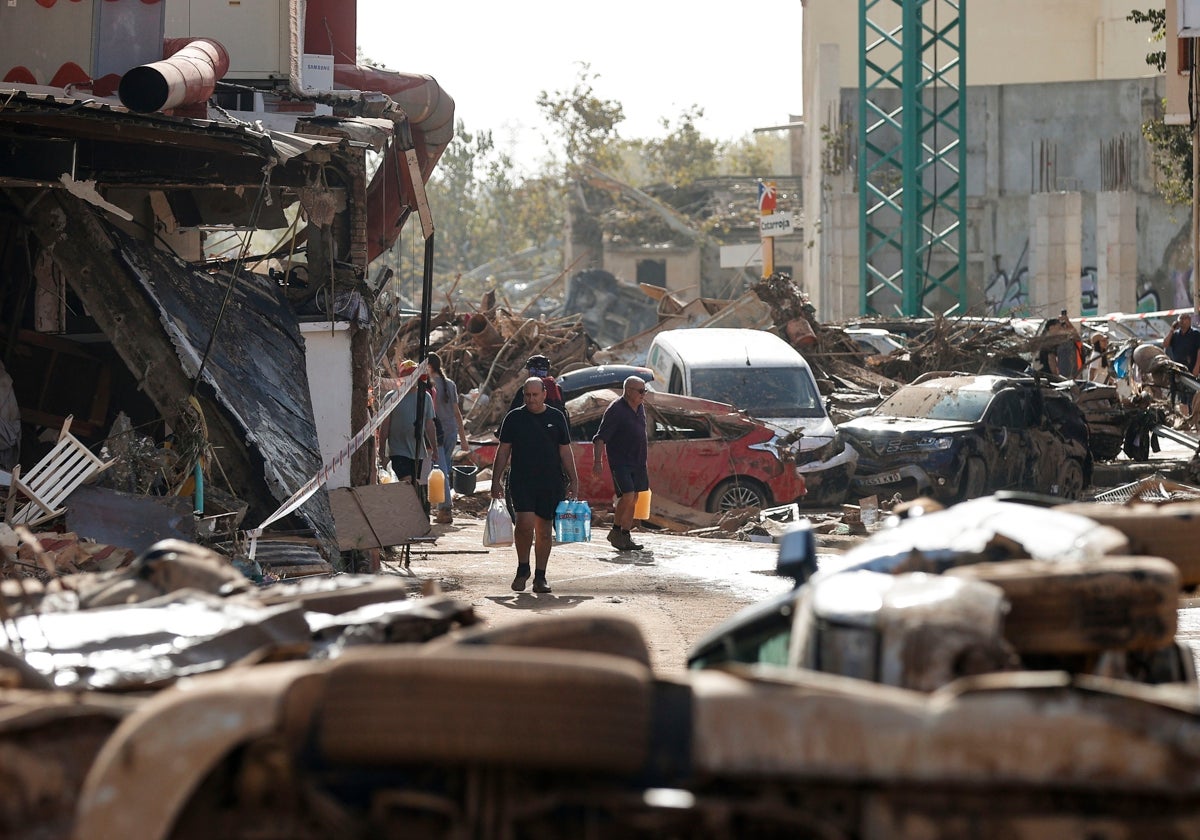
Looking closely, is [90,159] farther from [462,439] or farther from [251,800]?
[251,800]

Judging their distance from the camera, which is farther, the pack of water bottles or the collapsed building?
the pack of water bottles

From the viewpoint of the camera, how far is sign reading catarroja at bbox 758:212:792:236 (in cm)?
3030

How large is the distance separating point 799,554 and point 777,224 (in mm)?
26944

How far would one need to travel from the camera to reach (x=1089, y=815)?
2863 mm

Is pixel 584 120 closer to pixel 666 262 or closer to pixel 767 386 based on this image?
pixel 666 262

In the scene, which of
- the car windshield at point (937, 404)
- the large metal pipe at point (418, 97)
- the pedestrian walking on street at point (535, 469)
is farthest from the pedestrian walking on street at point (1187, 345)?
the pedestrian walking on street at point (535, 469)

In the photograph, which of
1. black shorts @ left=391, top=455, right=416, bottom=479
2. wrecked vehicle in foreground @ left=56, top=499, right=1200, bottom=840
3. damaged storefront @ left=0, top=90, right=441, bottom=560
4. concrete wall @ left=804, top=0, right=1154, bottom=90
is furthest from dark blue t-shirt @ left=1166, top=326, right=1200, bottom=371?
concrete wall @ left=804, top=0, right=1154, bottom=90

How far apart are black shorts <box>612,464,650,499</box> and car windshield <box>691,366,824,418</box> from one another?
13.5 ft

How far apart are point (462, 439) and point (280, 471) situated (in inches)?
255

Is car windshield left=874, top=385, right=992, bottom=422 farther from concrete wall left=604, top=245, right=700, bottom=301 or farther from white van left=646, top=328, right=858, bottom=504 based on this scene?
concrete wall left=604, top=245, right=700, bottom=301

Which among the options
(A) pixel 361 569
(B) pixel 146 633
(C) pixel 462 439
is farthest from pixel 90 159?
(B) pixel 146 633

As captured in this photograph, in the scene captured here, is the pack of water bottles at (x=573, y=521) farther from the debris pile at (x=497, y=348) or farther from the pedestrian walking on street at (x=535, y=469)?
the debris pile at (x=497, y=348)

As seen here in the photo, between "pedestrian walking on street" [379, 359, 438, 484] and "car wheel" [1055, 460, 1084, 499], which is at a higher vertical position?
"pedestrian walking on street" [379, 359, 438, 484]

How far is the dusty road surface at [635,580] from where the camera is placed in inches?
437
